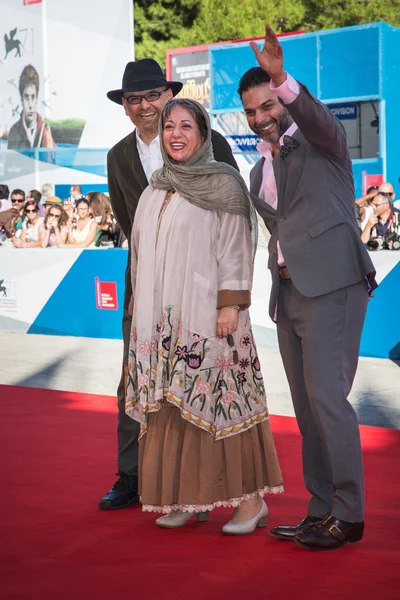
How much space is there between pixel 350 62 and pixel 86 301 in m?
6.96

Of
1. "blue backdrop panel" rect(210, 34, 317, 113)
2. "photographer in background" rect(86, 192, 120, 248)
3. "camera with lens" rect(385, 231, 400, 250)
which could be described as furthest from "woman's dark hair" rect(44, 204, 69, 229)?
"blue backdrop panel" rect(210, 34, 317, 113)

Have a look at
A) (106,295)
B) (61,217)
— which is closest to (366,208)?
(106,295)

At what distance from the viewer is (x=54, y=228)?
33.5 feet

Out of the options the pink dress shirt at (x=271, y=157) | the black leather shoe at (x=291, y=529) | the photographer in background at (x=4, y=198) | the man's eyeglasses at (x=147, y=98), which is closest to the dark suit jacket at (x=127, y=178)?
the man's eyeglasses at (x=147, y=98)

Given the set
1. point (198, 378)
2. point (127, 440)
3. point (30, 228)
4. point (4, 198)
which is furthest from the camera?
point (4, 198)

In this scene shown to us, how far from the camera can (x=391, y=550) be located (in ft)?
10.6

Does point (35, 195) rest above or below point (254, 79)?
above

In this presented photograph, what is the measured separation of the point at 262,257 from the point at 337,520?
205 inches

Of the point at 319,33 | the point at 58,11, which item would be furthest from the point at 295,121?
the point at 319,33

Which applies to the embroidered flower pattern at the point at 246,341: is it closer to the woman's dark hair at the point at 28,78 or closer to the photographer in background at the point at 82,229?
the photographer in background at the point at 82,229

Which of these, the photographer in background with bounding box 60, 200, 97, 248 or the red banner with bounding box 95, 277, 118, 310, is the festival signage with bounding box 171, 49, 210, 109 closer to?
the photographer in background with bounding box 60, 200, 97, 248

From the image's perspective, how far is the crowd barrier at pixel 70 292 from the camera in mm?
8461

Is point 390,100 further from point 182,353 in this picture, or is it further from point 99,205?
point 182,353

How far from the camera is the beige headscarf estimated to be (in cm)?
345
